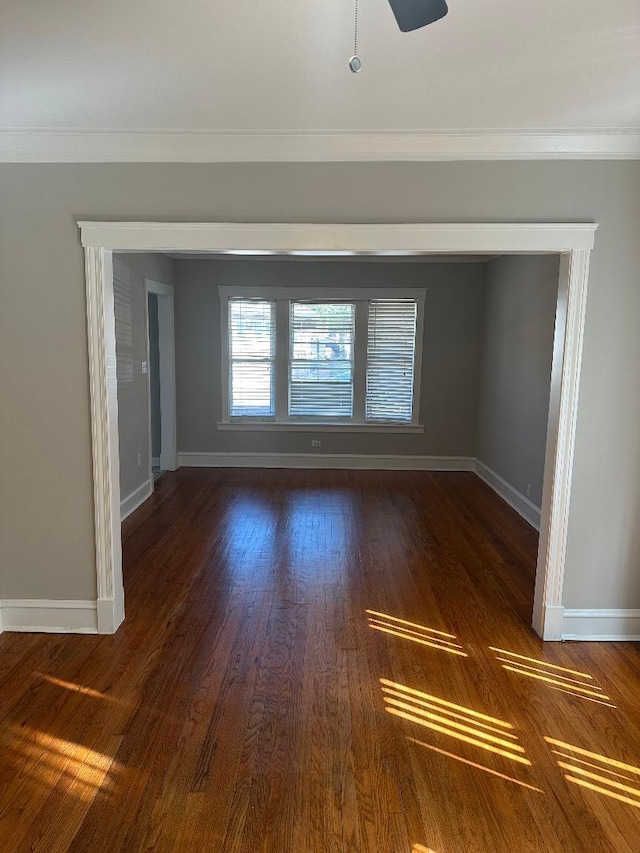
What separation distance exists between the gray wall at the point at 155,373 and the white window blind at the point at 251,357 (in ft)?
2.89

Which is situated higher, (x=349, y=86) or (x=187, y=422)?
(x=349, y=86)

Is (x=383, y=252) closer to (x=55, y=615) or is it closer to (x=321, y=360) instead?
(x=55, y=615)

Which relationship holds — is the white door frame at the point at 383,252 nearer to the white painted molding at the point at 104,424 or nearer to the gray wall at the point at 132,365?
the white painted molding at the point at 104,424

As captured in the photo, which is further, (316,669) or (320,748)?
(316,669)

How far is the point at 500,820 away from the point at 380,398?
5522 millimetres

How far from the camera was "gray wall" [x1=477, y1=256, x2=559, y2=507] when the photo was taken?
5.05m

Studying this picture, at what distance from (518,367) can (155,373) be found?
13.8 ft

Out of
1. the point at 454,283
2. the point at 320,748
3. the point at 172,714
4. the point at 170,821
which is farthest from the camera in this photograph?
the point at 454,283

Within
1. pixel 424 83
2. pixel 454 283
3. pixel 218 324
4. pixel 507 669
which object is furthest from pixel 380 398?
pixel 424 83

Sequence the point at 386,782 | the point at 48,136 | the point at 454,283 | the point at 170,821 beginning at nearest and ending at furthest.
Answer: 1. the point at 170,821
2. the point at 386,782
3. the point at 48,136
4. the point at 454,283

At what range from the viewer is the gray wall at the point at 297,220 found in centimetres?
303

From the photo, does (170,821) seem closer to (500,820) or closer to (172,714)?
(172,714)

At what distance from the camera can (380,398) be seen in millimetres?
7328

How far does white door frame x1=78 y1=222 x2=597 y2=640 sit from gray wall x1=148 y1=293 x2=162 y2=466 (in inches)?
152
